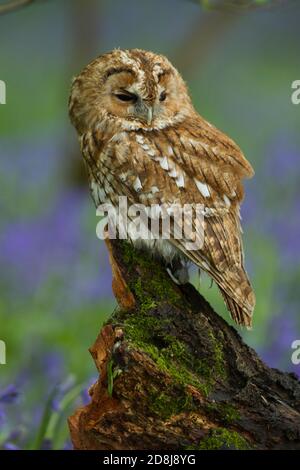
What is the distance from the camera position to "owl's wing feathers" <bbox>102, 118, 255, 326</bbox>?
12.9ft

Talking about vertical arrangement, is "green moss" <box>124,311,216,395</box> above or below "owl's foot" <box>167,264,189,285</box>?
below

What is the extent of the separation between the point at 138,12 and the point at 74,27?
184 inches

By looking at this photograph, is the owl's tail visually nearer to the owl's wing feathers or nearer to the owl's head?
the owl's wing feathers

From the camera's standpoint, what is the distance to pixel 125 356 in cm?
319

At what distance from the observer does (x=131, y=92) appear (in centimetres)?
405

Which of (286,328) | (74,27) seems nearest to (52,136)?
(74,27)

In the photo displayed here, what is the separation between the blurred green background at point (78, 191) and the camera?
5086 mm

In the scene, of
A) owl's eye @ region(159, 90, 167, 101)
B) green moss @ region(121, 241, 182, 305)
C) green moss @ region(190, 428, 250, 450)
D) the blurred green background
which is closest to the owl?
owl's eye @ region(159, 90, 167, 101)

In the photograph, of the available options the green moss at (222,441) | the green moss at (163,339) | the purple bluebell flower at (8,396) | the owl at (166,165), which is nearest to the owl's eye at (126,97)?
the owl at (166,165)

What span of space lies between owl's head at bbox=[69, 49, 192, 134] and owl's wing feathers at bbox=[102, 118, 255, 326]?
95mm

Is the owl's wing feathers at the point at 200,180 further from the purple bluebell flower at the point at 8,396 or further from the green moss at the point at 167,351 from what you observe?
the purple bluebell flower at the point at 8,396

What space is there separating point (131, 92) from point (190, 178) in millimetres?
415

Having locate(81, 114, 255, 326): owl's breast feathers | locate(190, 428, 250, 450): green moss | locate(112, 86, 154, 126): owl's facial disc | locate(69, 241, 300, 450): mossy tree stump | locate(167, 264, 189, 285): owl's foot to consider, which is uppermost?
locate(112, 86, 154, 126): owl's facial disc

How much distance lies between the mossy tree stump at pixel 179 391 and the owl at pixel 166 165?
41cm
